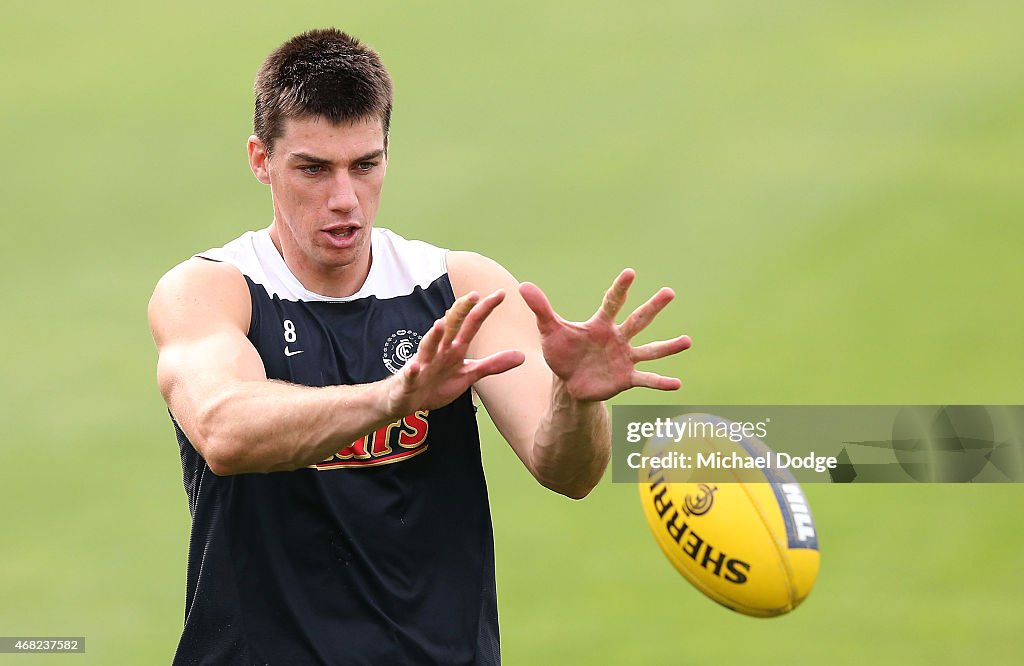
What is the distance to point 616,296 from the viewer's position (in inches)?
136

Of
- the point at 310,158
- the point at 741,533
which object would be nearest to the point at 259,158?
the point at 310,158

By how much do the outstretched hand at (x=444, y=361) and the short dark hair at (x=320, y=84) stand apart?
954 millimetres

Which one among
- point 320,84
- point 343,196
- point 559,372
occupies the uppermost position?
point 320,84

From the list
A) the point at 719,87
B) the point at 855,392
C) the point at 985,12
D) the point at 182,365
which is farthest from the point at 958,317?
the point at 182,365

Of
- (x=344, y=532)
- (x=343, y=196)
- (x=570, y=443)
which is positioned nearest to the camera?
(x=570, y=443)

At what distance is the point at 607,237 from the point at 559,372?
23.7 feet

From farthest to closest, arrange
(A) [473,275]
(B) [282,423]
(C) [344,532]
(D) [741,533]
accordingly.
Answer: (D) [741,533], (A) [473,275], (C) [344,532], (B) [282,423]

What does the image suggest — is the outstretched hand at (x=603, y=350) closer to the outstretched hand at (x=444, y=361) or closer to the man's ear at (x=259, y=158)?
A: the outstretched hand at (x=444, y=361)

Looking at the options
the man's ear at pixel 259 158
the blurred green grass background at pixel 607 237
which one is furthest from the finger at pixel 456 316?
the blurred green grass background at pixel 607 237

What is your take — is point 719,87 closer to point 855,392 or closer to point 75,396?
point 855,392

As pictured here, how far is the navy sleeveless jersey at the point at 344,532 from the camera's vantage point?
3783 millimetres

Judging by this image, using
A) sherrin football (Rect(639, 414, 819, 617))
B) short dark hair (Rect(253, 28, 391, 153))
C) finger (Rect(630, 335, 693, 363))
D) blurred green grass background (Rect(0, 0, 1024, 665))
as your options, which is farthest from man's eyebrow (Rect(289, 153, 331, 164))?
blurred green grass background (Rect(0, 0, 1024, 665))

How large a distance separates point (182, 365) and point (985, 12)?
10596mm

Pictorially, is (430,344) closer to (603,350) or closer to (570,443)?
(603,350)
